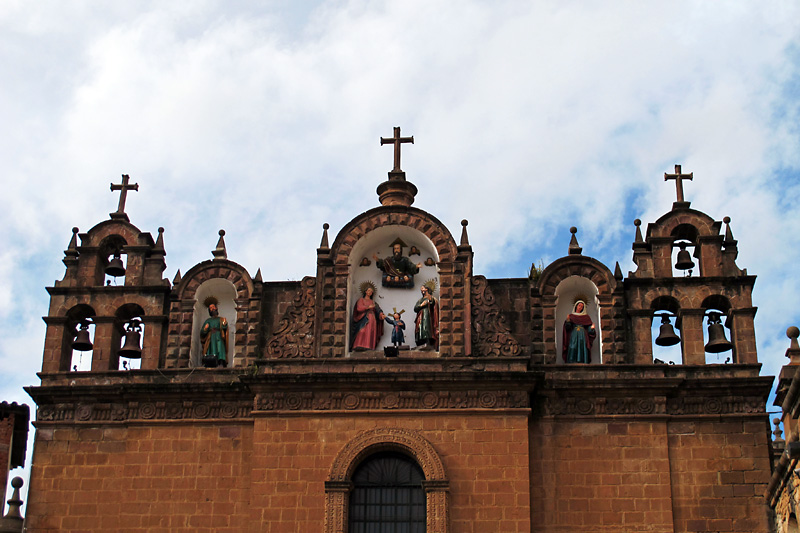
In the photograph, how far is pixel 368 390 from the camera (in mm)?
25703

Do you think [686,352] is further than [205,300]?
No

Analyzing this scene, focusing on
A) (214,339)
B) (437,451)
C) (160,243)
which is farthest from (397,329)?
(160,243)

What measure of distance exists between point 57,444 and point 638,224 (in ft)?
42.7

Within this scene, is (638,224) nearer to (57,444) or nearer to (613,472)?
(613,472)

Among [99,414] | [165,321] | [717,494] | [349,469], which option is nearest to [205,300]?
[165,321]

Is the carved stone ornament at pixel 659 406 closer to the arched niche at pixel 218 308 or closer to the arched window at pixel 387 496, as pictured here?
the arched window at pixel 387 496

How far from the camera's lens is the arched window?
81.6ft

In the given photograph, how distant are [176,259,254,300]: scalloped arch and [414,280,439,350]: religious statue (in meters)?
3.69

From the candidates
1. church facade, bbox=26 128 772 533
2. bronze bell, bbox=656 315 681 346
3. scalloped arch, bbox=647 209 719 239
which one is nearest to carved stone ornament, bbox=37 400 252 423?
church facade, bbox=26 128 772 533

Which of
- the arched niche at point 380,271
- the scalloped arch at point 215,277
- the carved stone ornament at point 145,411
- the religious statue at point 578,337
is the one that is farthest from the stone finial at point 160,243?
the religious statue at point 578,337

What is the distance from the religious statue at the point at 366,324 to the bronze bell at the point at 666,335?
5.80 metres

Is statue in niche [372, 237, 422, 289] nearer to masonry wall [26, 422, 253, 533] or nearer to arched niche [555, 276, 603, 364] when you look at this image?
arched niche [555, 276, 603, 364]

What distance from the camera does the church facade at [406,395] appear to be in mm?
24969

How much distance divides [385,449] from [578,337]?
473cm
